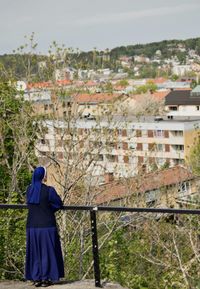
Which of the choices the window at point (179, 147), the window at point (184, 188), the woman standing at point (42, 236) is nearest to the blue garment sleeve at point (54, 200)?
the woman standing at point (42, 236)

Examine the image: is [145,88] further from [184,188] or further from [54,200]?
[54,200]

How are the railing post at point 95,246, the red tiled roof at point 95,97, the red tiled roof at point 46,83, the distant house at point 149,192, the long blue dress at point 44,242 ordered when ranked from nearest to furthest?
the railing post at point 95,246 < the long blue dress at point 44,242 < the red tiled roof at point 46,83 < the red tiled roof at point 95,97 < the distant house at point 149,192

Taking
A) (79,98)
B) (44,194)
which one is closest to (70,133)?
(79,98)

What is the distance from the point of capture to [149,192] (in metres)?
18.6

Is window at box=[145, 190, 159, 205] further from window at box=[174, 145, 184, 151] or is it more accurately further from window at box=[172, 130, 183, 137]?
window at box=[174, 145, 184, 151]

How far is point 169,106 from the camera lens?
98000mm

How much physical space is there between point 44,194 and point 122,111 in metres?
10.2

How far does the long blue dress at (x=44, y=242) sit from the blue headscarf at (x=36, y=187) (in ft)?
0.14

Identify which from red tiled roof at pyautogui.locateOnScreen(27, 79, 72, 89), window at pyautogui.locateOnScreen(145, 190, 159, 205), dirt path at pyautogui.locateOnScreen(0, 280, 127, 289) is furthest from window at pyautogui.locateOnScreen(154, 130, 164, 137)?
dirt path at pyautogui.locateOnScreen(0, 280, 127, 289)

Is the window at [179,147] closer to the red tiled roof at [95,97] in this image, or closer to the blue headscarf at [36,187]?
the red tiled roof at [95,97]

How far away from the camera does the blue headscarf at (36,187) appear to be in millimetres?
5938

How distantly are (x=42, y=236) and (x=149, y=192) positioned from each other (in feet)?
42.1

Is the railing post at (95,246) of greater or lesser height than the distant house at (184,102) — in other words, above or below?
below

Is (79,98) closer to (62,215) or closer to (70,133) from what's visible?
(70,133)
